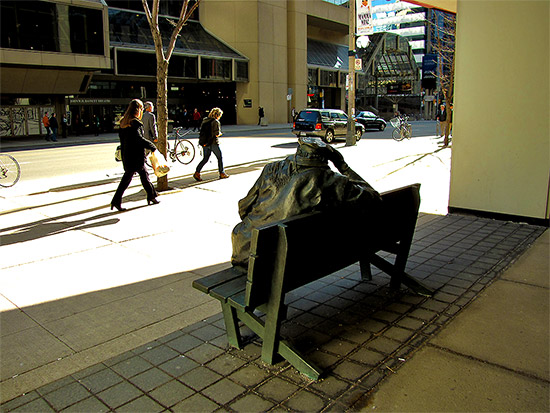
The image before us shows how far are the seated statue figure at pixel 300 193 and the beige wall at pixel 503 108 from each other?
14.5ft

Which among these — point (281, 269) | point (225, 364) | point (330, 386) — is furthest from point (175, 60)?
point (330, 386)

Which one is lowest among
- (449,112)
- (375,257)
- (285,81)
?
(375,257)

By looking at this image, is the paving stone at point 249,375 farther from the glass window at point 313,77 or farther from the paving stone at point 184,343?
the glass window at point 313,77

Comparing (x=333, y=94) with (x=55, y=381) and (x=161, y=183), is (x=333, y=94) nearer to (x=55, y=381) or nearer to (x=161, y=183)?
(x=161, y=183)

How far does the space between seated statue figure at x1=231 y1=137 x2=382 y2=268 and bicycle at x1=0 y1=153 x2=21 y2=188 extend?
9520 millimetres

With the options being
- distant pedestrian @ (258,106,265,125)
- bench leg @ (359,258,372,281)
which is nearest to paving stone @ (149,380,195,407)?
bench leg @ (359,258,372,281)

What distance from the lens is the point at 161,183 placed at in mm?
10227

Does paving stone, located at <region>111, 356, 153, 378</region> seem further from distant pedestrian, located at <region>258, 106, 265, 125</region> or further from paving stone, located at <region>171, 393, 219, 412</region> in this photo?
distant pedestrian, located at <region>258, 106, 265, 125</region>

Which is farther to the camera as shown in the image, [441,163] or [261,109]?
[261,109]

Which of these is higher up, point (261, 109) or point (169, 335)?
point (261, 109)

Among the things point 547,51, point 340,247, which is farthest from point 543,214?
point 340,247

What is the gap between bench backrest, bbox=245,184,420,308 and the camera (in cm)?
304

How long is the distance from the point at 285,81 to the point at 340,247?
145 ft

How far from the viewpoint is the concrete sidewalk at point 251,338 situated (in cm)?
300
